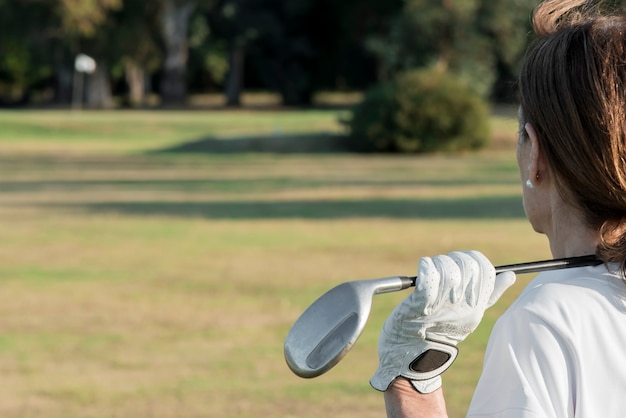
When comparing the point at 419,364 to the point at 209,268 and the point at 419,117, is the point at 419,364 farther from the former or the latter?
the point at 419,117

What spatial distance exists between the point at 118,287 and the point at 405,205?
343 inches

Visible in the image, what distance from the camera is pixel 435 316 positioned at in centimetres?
209

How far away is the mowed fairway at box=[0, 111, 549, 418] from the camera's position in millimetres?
7281

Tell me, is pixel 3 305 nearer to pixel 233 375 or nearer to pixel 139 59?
pixel 233 375

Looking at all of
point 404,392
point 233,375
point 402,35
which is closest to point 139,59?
point 402,35

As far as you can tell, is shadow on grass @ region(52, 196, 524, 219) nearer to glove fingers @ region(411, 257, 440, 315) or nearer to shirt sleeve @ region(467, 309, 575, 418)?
glove fingers @ region(411, 257, 440, 315)

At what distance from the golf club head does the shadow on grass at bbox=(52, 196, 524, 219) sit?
15.2 m

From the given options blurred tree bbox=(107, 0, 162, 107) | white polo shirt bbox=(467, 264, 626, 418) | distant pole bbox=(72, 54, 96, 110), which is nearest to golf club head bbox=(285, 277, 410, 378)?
white polo shirt bbox=(467, 264, 626, 418)

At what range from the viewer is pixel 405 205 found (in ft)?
62.9

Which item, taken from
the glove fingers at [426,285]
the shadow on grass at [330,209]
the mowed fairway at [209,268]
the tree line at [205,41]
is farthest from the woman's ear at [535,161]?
the tree line at [205,41]

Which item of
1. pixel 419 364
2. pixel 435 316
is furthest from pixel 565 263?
pixel 419 364

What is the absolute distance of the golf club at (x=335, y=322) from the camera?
1.97 m

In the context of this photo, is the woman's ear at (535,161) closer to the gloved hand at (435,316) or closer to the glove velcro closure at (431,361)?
the gloved hand at (435,316)

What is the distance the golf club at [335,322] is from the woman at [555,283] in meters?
0.04
